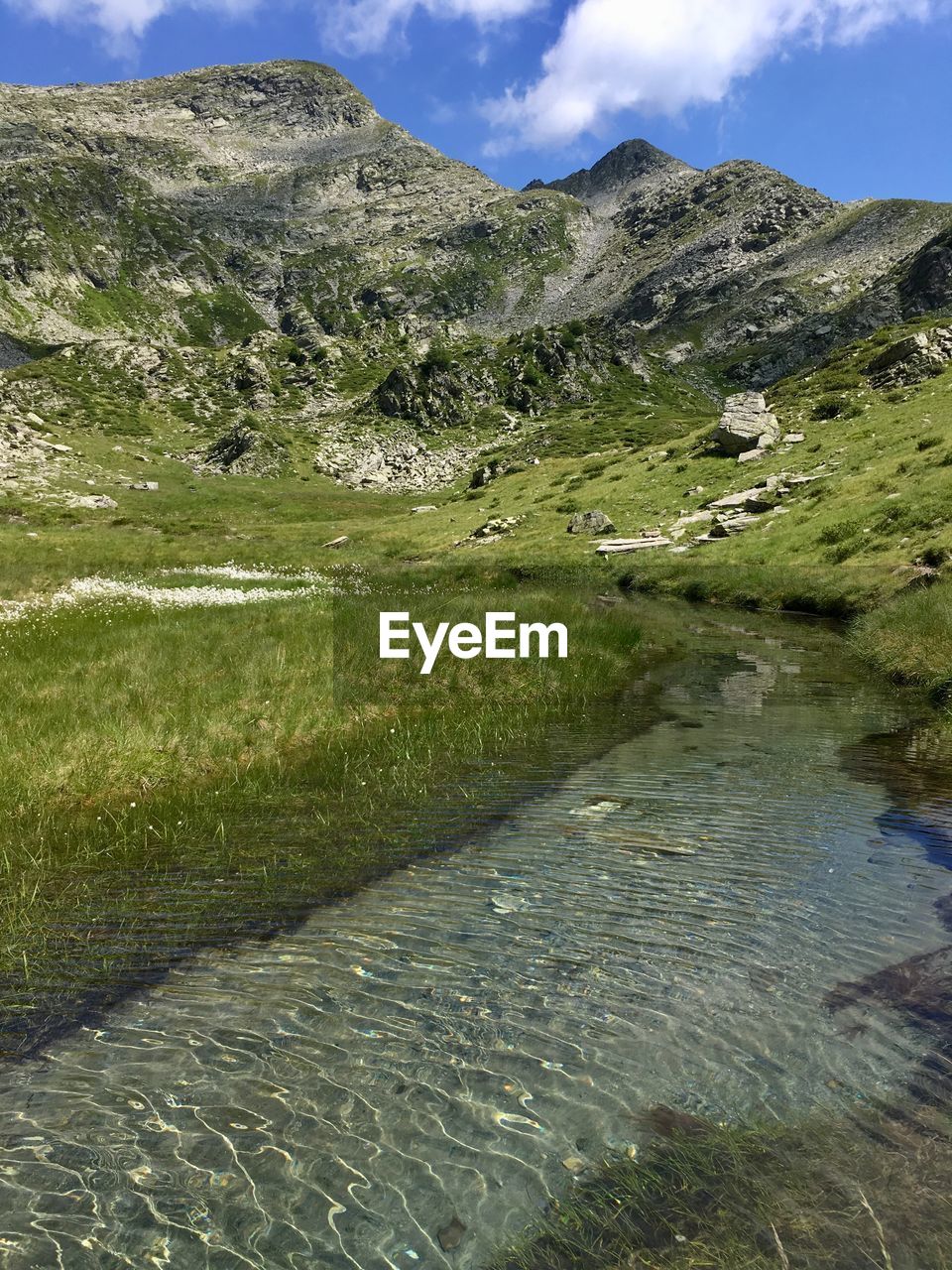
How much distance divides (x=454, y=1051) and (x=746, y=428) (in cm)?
7547

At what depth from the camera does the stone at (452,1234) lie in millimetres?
3955

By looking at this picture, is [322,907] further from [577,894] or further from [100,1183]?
[100,1183]

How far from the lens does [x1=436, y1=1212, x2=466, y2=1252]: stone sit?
396 cm

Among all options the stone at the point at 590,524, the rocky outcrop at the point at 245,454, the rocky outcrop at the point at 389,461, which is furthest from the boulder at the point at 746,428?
the rocky outcrop at the point at 245,454

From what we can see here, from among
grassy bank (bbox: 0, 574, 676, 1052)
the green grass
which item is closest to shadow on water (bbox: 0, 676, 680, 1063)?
grassy bank (bbox: 0, 574, 676, 1052)

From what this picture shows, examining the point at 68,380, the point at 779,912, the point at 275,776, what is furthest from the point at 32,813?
the point at 68,380

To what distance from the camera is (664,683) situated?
21.6 m

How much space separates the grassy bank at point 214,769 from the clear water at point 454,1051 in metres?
0.98

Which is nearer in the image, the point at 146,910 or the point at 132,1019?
the point at 132,1019

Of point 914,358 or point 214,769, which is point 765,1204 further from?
point 914,358

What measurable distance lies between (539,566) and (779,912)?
4887 centimetres

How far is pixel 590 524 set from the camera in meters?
65.7

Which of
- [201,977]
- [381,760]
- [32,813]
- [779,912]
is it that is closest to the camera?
[201,977]

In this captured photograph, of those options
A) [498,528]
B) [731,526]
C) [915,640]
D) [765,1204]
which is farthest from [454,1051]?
[498,528]
